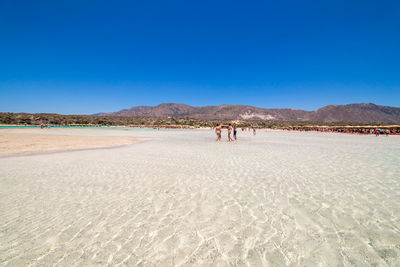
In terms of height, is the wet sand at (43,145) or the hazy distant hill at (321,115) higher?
the hazy distant hill at (321,115)

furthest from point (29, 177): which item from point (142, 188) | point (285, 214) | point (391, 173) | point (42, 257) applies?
point (391, 173)

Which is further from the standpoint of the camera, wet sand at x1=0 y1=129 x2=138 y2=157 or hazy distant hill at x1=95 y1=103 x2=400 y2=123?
hazy distant hill at x1=95 y1=103 x2=400 y2=123

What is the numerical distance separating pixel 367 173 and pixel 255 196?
223 inches

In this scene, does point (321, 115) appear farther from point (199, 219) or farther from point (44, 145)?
point (199, 219)

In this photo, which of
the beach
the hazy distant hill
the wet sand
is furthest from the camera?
the hazy distant hill

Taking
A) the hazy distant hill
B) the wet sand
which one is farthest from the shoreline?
the hazy distant hill

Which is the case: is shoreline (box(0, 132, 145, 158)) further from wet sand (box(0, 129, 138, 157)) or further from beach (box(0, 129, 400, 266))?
beach (box(0, 129, 400, 266))

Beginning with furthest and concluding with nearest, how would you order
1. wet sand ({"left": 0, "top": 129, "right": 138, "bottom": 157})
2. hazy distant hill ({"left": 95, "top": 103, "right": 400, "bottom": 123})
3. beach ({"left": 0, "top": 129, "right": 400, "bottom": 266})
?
hazy distant hill ({"left": 95, "top": 103, "right": 400, "bottom": 123})
wet sand ({"left": 0, "top": 129, "right": 138, "bottom": 157})
beach ({"left": 0, "top": 129, "right": 400, "bottom": 266})

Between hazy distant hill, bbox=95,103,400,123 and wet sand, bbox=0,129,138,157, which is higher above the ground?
hazy distant hill, bbox=95,103,400,123

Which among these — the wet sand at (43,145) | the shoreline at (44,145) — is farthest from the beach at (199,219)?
the wet sand at (43,145)

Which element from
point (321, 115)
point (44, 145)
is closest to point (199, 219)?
point (44, 145)

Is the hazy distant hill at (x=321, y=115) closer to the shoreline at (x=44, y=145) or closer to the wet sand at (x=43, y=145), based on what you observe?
the wet sand at (x=43, y=145)

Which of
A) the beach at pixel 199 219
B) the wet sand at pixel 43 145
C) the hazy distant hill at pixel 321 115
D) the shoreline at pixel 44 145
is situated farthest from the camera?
the hazy distant hill at pixel 321 115

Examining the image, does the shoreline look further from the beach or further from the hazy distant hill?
the hazy distant hill
